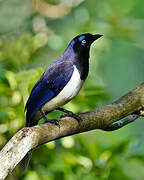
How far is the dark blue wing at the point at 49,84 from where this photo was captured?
13.6ft

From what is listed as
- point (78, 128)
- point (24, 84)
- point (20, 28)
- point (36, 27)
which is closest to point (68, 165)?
point (78, 128)

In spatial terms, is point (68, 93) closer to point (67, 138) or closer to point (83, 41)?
point (67, 138)

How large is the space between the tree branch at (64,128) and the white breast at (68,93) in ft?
1.13

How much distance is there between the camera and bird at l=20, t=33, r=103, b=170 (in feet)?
13.3

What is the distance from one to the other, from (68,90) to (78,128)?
0.63 meters

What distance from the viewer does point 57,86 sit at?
4180mm

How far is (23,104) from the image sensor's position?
3986 millimetres

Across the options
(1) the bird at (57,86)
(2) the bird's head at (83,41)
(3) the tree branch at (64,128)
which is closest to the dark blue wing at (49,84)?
(1) the bird at (57,86)

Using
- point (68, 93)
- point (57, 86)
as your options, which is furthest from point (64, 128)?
point (57, 86)

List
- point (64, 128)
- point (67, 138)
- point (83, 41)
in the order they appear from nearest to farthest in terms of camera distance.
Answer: point (64, 128)
point (67, 138)
point (83, 41)

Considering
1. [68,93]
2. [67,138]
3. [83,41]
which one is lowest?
[67,138]

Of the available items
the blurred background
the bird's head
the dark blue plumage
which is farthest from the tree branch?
the bird's head

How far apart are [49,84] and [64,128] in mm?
914

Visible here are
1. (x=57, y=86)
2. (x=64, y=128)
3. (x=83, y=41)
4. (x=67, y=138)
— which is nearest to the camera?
(x=64, y=128)
